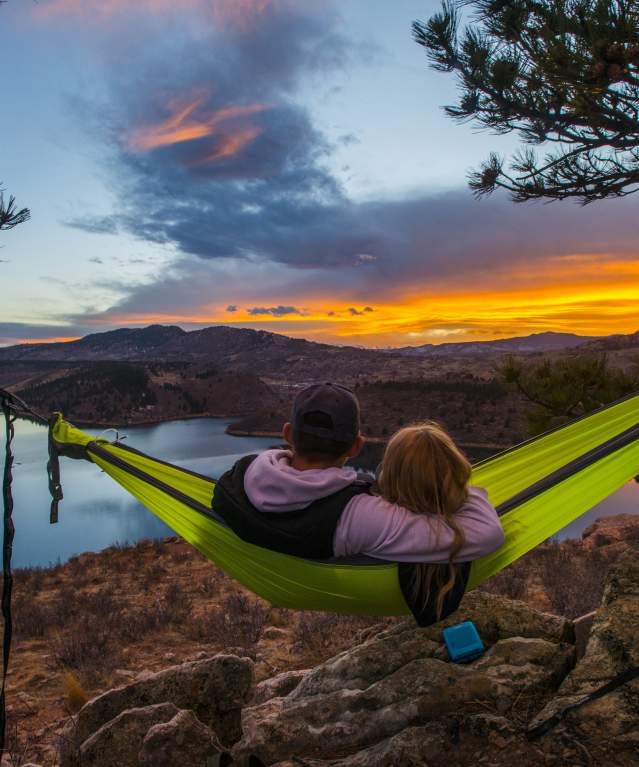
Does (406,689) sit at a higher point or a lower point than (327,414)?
lower

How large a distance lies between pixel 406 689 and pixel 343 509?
1.95 ft

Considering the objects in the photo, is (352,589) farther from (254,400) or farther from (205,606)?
(254,400)

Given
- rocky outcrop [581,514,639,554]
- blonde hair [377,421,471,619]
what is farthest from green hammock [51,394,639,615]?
rocky outcrop [581,514,639,554]

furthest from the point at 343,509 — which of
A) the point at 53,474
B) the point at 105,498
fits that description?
the point at 105,498

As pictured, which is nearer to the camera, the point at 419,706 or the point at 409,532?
the point at 409,532

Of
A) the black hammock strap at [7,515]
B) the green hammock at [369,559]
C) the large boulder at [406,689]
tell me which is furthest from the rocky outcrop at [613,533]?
the black hammock strap at [7,515]

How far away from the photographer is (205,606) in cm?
500

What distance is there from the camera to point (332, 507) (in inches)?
51.9

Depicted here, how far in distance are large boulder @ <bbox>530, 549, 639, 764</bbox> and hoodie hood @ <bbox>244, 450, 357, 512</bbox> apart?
71 cm

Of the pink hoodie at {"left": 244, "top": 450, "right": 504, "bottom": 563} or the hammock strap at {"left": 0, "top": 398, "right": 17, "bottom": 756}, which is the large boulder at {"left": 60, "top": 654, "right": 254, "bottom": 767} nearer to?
the hammock strap at {"left": 0, "top": 398, "right": 17, "bottom": 756}

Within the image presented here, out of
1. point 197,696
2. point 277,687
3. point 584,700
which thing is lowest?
point 277,687

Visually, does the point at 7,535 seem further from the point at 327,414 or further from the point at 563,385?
the point at 563,385

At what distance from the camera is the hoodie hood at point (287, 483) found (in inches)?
50.8

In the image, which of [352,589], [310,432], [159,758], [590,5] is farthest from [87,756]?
[590,5]
